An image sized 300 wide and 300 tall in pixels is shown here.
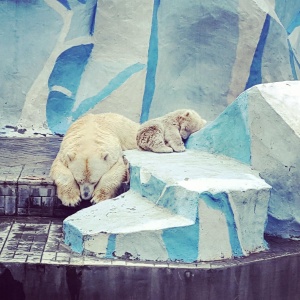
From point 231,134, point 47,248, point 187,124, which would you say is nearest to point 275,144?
point 231,134

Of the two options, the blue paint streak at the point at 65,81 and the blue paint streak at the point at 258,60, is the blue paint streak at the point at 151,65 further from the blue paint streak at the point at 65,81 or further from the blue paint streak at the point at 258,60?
the blue paint streak at the point at 258,60

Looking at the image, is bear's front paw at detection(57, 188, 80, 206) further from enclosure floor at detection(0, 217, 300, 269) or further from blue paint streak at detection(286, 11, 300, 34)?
blue paint streak at detection(286, 11, 300, 34)

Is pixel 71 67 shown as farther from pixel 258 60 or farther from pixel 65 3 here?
pixel 258 60

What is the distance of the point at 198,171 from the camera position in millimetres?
5285

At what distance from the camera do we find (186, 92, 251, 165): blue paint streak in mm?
5559

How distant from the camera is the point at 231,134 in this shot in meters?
5.77

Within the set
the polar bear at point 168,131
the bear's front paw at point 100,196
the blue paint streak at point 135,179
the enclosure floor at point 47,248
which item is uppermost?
the polar bear at point 168,131

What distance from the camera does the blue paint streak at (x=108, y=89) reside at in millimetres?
8305

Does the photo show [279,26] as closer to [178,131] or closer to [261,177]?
[178,131]

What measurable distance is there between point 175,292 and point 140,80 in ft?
14.3

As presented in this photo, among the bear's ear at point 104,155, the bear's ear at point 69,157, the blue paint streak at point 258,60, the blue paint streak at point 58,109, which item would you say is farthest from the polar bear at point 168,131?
the blue paint streak at point 258,60

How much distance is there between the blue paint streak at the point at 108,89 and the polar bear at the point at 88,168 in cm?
230

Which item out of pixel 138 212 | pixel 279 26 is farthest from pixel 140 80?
pixel 138 212

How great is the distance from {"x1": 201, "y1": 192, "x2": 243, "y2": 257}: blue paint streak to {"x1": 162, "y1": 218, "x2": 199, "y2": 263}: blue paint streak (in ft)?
0.57
